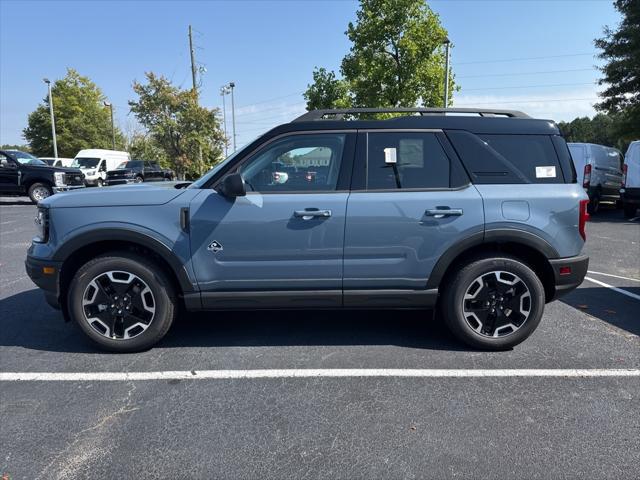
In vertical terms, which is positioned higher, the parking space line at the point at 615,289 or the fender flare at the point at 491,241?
the fender flare at the point at 491,241

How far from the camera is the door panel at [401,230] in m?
3.55

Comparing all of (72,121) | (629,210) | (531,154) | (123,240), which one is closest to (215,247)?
(123,240)

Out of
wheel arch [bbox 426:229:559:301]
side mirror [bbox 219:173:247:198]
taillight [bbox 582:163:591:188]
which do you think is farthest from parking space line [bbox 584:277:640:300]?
taillight [bbox 582:163:591:188]

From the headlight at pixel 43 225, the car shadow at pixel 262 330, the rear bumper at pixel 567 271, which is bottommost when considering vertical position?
the car shadow at pixel 262 330

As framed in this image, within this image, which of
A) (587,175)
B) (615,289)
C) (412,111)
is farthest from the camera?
(587,175)

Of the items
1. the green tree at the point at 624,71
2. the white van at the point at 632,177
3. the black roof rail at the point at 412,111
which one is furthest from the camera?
the green tree at the point at 624,71

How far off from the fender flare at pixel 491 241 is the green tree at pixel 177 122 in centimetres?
2668

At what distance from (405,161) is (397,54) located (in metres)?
18.9

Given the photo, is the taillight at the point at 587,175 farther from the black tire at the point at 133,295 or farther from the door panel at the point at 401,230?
the black tire at the point at 133,295

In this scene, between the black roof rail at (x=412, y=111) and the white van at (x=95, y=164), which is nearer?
the black roof rail at (x=412, y=111)

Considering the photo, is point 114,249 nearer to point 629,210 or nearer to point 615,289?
point 615,289

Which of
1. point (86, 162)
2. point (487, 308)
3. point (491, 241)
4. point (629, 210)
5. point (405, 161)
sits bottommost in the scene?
point (487, 308)

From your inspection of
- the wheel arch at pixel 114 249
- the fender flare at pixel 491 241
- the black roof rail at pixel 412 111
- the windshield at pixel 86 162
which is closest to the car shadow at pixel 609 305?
the fender flare at pixel 491 241

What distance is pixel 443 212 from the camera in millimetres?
3564
